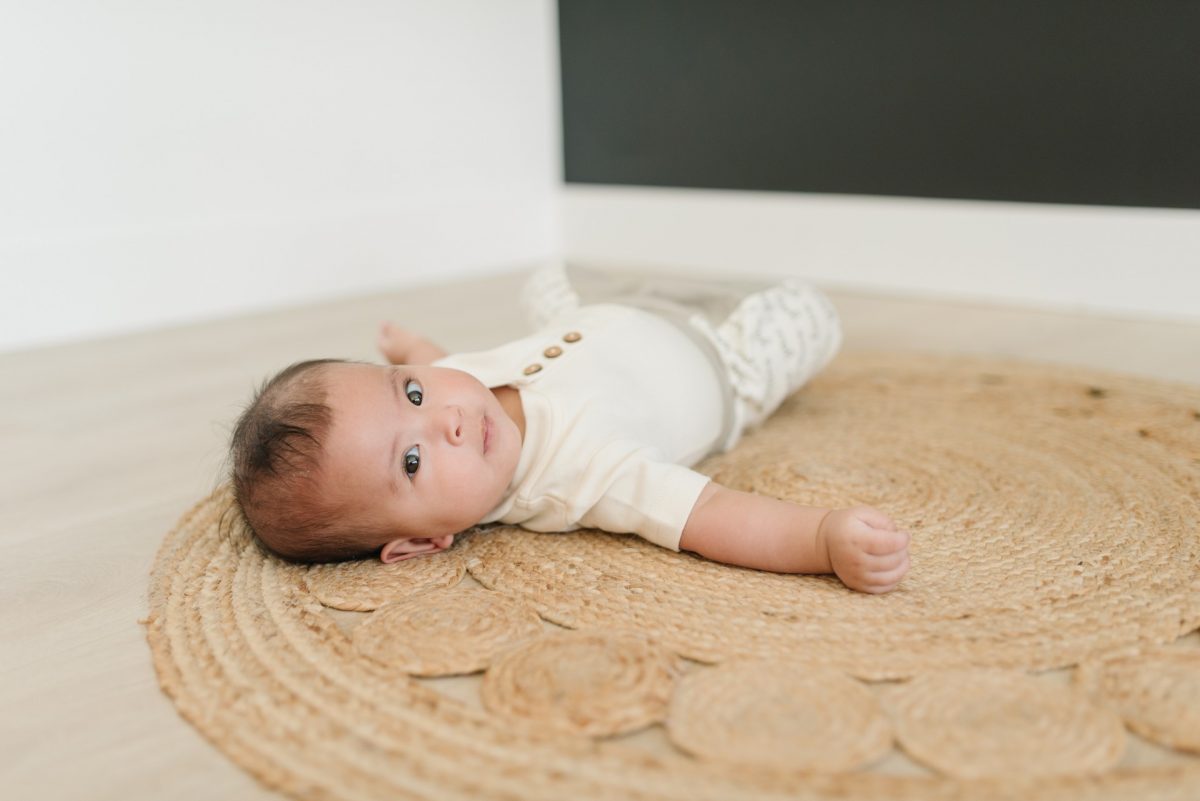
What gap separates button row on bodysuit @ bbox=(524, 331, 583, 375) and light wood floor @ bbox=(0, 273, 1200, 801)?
1.34ft

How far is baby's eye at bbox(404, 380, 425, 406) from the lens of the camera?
95 cm

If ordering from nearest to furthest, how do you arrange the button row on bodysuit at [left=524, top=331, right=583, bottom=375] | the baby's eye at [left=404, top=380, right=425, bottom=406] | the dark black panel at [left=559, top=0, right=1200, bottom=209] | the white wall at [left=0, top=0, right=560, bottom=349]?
the baby's eye at [left=404, top=380, right=425, bottom=406], the button row on bodysuit at [left=524, top=331, right=583, bottom=375], the dark black panel at [left=559, top=0, right=1200, bottom=209], the white wall at [left=0, top=0, right=560, bottom=349]

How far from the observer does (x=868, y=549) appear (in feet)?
2.76

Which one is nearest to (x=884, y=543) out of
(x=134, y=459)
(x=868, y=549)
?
(x=868, y=549)

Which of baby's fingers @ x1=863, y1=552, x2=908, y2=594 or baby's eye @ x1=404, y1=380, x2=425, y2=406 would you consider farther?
baby's eye @ x1=404, y1=380, x2=425, y2=406

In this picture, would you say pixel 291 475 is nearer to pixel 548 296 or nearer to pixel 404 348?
pixel 404 348

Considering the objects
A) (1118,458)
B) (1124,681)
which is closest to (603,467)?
(1124,681)

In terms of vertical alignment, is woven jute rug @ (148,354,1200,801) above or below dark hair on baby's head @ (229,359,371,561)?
below

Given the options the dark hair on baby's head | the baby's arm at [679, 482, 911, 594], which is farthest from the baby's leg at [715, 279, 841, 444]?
the dark hair on baby's head

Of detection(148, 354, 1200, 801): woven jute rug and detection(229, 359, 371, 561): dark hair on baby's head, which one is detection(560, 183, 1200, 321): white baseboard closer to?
detection(148, 354, 1200, 801): woven jute rug

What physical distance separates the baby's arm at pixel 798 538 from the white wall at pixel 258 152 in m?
1.55

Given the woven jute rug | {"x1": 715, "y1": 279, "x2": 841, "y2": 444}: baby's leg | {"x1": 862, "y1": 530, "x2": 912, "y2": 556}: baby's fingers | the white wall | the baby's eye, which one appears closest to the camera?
the woven jute rug

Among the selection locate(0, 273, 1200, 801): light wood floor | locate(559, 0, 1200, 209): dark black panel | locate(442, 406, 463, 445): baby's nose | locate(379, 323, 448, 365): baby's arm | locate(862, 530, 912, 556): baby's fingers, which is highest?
locate(559, 0, 1200, 209): dark black panel

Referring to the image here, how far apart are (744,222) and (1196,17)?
981 mm
